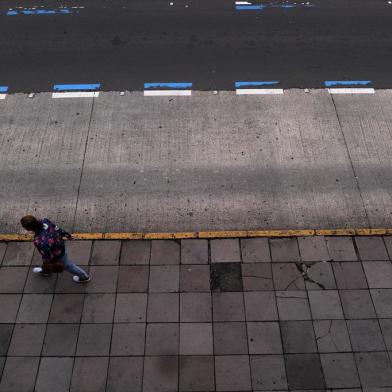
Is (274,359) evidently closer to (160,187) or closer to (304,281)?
(304,281)

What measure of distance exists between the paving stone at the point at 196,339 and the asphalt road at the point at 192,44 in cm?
559

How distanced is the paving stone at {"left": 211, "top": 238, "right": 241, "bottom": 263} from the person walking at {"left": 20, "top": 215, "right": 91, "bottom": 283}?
227 cm

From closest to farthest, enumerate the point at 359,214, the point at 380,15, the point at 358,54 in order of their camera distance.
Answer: the point at 359,214
the point at 358,54
the point at 380,15

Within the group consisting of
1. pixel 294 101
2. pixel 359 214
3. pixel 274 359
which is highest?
pixel 294 101

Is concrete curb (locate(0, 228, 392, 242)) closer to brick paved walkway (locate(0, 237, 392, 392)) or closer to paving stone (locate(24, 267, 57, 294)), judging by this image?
brick paved walkway (locate(0, 237, 392, 392))

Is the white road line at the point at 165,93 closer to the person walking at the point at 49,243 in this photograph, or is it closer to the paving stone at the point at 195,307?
the person walking at the point at 49,243

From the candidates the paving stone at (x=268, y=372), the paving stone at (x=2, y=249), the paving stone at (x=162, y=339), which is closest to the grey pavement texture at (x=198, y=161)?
the paving stone at (x=2, y=249)

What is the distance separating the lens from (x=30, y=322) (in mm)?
6699

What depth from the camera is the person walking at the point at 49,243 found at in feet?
19.0

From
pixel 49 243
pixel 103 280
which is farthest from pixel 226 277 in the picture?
pixel 49 243

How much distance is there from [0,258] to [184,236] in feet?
10.5

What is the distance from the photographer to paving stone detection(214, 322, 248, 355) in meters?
6.41

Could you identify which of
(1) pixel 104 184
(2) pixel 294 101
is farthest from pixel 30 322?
(2) pixel 294 101

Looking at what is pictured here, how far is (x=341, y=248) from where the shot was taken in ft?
24.4
